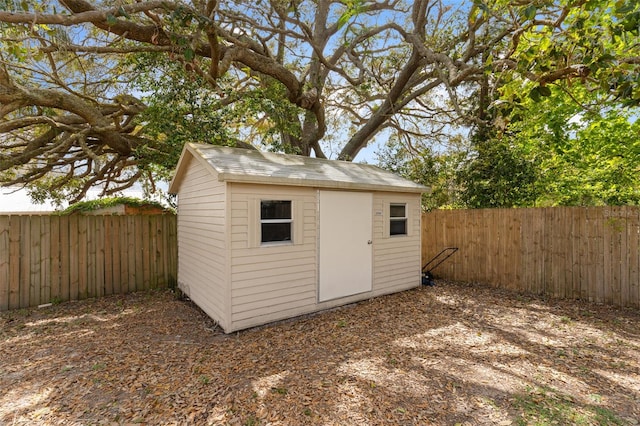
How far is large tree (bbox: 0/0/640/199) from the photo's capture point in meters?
4.17

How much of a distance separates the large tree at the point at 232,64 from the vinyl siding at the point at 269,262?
9.53ft

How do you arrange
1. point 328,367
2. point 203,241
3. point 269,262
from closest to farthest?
point 328,367 < point 269,262 < point 203,241

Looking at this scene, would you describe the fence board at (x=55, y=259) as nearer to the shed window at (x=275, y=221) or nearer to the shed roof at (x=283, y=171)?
the shed roof at (x=283, y=171)

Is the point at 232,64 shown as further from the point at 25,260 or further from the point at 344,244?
the point at 25,260

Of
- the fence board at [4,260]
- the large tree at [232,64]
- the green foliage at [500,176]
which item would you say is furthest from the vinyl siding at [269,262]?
the green foliage at [500,176]

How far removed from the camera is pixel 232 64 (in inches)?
330

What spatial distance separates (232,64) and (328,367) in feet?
26.3

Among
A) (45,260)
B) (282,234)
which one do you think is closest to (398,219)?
(282,234)

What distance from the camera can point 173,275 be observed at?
698cm

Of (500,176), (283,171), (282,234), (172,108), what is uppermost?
(172,108)

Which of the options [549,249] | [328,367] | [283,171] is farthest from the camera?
[549,249]

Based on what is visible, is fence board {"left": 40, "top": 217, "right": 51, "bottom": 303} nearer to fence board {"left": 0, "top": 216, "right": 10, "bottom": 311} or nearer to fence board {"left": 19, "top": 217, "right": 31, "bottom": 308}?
fence board {"left": 19, "top": 217, "right": 31, "bottom": 308}

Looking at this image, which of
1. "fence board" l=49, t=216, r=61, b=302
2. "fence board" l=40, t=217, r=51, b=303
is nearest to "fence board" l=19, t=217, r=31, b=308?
"fence board" l=40, t=217, r=51, b=303

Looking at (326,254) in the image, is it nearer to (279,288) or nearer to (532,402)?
(279,288)
